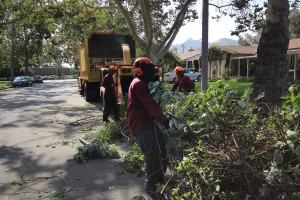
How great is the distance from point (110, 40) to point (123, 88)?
4.54 meters

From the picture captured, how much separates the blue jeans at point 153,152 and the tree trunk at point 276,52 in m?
3.60

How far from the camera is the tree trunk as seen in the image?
6.49 m

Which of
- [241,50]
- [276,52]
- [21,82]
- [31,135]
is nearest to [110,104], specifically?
[31,135]

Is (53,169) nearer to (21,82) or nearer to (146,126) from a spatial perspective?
(146,126)

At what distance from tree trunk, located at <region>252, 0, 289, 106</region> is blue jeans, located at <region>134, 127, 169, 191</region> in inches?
142

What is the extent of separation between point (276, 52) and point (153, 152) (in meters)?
4.19

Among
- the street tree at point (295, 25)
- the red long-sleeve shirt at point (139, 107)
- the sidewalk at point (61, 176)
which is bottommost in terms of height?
the sidewalk at point (61, 176)

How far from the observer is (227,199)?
8.79ft

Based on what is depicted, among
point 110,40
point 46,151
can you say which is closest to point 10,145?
point 46,151

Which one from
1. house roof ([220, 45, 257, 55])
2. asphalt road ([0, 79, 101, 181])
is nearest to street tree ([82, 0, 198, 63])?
asphalt road ([0, 79, 101, 181])

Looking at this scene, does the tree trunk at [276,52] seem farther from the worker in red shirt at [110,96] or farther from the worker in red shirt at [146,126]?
the worker in red shirt at [110,96]

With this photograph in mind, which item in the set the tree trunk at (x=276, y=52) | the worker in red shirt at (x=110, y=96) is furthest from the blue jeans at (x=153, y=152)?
the worker in red shirt at (x=110, y=96)

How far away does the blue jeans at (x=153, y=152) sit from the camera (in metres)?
3.93

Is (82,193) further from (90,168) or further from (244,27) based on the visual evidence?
(244,27)
